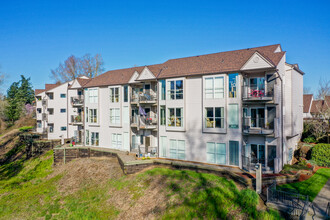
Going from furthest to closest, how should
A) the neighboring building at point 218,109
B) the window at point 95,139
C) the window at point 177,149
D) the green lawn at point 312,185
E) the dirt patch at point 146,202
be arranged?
the window at point 95,139 → the window at point 177,149 → the neighboring building at point 218,109 → the dirt patch at point 146,202 → the green lawn at point 312,185

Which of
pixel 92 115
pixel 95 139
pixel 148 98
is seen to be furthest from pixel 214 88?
pixel 95 139

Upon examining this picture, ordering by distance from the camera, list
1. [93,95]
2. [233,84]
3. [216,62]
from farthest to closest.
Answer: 1. [93,95]
2. [216,62]
3. [233,84]

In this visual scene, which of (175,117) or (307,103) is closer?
(175,117)

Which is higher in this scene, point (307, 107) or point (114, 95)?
point (114, 95)

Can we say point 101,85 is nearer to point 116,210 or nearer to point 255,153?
point 116,210

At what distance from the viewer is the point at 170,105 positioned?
21094 mm

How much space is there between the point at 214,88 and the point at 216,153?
606cm

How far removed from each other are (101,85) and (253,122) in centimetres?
1941

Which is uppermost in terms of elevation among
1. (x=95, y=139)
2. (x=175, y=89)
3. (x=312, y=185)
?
(x=175, y=89)

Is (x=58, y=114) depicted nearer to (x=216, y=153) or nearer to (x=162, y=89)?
(x=162, y=89)

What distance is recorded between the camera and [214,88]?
61.9 feet

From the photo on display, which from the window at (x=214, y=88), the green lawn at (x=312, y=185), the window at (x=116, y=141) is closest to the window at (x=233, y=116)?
the window at (x=214, y=88)

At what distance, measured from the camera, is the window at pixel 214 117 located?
1852 cm

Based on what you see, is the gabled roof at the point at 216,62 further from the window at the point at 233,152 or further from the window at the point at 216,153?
the window at the point at 216,153
